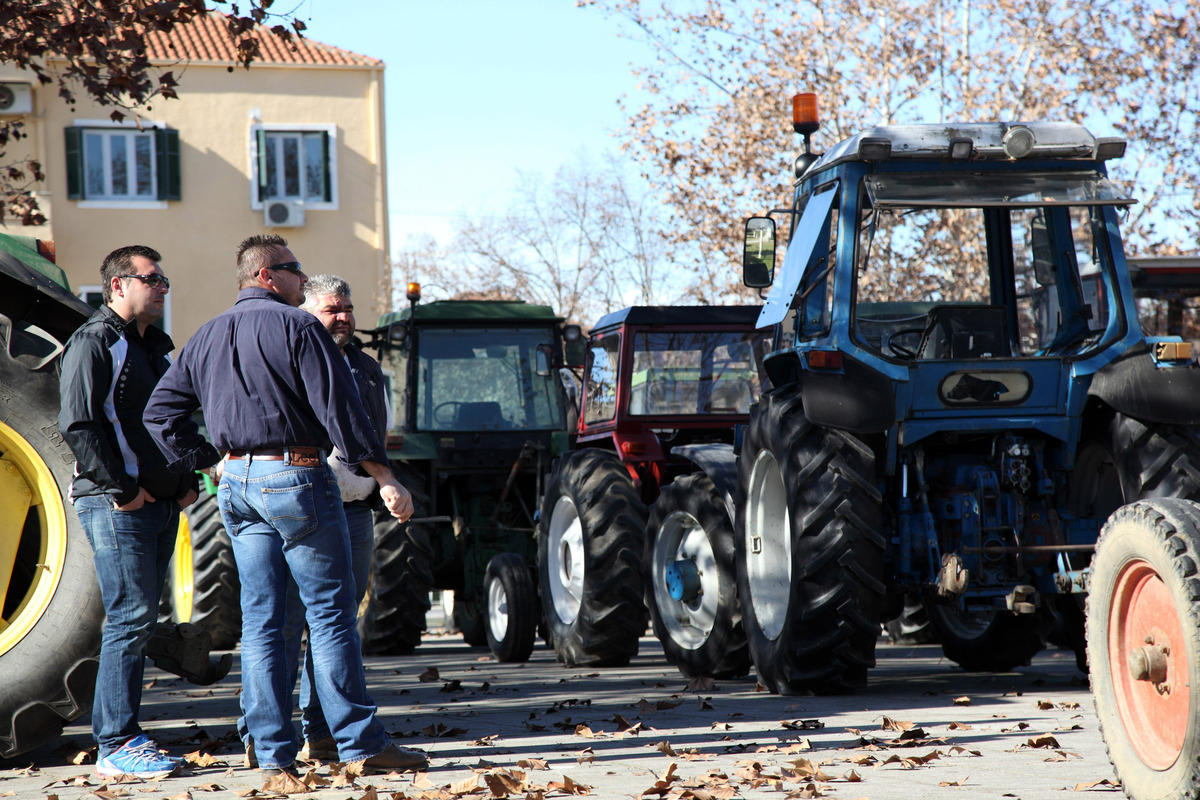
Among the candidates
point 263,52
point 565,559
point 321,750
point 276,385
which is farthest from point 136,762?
point 263,52

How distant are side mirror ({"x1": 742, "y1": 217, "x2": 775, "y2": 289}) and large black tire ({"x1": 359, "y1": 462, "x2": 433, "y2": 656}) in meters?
3.83

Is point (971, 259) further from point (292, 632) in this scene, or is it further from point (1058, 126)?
point (292, 632)

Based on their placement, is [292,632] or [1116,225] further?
[1116,225]

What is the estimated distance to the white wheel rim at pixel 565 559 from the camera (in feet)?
31.1

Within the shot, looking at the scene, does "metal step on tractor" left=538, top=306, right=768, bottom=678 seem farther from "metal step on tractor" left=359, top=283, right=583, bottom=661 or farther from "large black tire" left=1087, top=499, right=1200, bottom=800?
"large black tire" left=1087, top=499, right=1200, bottom=800

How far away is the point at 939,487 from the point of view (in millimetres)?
7211

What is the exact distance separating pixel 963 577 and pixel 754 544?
1362mm

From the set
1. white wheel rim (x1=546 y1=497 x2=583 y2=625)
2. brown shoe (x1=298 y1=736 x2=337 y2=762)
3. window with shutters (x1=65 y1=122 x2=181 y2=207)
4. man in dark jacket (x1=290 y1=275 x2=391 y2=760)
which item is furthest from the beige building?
brown shoe (x1=298 y1=736 x2=337 y2=762)

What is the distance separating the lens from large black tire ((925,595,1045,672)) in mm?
8242

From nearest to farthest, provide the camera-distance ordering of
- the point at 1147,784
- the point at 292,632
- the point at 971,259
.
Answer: the point at 1147,784 → the point at 292,632 → the point at 971,259

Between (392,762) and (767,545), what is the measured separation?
122 inches

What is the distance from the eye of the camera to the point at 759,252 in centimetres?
761

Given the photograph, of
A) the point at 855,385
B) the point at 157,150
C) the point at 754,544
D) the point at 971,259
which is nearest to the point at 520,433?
the point at 754,544

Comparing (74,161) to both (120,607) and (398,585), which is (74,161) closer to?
(398,585)
